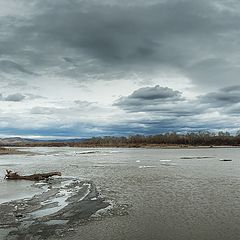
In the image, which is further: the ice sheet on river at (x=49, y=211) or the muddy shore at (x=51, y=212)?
the ice sheet on river at (x=49, y=211)

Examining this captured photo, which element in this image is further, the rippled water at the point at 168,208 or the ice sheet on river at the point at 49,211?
the ice sheet on river at the point at 49,211

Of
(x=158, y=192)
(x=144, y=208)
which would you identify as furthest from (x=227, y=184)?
(x=144, y=208)

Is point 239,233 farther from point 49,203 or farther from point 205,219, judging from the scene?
point 49,203

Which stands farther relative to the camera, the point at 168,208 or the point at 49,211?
the point at 168,208

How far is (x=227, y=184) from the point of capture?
28828 millimetres

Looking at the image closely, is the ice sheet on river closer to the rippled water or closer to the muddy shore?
the muddy shore

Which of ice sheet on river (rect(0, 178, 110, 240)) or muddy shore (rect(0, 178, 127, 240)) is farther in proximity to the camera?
ice sheet on river (rect(0, 178, 110, 240))

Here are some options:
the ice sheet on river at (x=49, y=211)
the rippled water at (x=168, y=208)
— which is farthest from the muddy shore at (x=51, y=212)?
the rippled water at (x=168, y=208)

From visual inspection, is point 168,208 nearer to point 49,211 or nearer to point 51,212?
point 51,212

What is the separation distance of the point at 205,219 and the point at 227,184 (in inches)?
508

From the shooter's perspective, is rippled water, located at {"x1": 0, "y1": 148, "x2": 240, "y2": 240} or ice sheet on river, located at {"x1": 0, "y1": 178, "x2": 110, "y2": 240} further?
ice sheet on river, located at {"x1": 0, "y1": 178, "x2": 110, "y2": 240}

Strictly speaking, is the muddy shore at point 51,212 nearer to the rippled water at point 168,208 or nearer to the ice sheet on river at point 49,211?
the ice sheet on river at point 49,211

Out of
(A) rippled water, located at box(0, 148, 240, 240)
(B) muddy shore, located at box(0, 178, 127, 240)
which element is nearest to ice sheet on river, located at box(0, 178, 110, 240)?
(B) muddy shore, located at box(0, 178, 127, 240)

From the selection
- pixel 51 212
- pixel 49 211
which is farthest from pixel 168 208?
pixel 49 211
